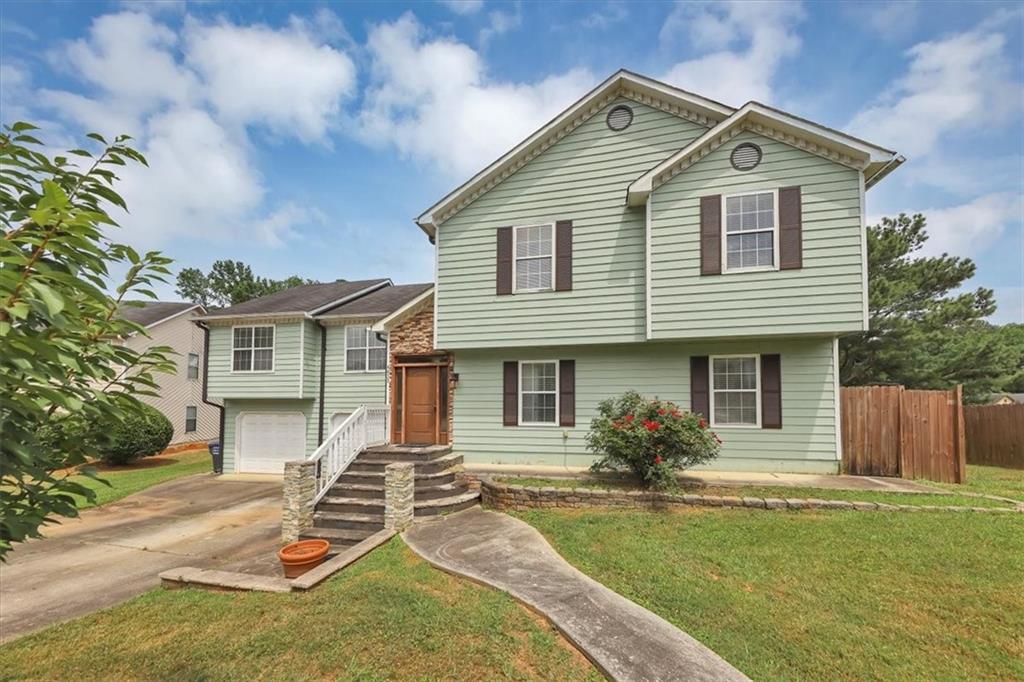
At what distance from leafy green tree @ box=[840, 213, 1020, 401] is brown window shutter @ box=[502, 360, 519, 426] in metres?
15.7

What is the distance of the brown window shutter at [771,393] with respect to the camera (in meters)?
9.84

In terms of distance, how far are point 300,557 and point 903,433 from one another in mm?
11172

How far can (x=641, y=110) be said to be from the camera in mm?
10703

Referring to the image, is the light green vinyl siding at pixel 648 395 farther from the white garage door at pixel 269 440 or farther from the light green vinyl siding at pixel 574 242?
the white garage door at pixel 269 440

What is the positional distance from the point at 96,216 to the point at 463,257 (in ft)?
32.0

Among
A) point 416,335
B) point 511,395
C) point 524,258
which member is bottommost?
point 511,395

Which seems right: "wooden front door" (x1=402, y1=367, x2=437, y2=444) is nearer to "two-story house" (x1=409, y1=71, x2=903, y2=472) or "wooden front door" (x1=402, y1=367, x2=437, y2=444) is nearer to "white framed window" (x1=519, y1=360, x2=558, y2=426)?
"two-story house" (x1=409, y1=71, x2=903, y2=472)

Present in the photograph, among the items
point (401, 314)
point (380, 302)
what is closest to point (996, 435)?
point (401, 314)

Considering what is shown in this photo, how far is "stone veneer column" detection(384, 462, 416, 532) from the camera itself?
804cm

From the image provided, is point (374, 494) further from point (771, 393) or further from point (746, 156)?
point (746, 156)

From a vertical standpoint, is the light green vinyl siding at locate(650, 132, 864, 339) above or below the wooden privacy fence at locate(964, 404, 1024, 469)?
above

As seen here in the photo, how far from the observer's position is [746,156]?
959cm

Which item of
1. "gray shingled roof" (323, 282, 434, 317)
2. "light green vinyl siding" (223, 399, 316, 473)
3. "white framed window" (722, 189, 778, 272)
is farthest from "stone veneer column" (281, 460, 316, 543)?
"white framed window" (722, 189, 778, 272)

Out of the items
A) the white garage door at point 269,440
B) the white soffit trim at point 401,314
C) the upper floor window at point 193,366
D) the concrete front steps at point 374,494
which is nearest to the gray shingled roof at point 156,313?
Result: the upper floor window at point 193,366
